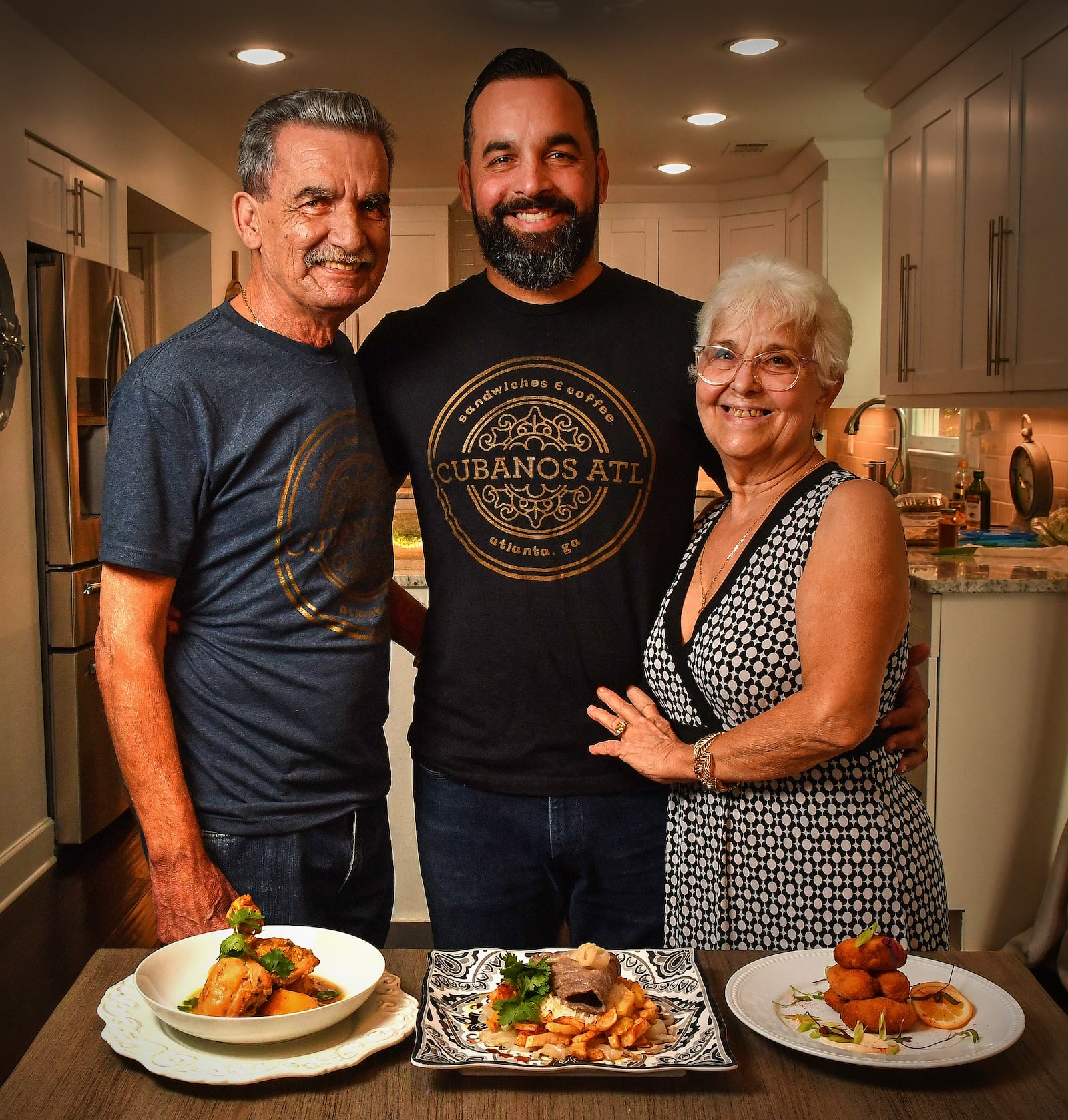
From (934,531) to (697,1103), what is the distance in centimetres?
321

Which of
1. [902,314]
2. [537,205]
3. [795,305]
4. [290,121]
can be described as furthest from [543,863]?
[902,314]

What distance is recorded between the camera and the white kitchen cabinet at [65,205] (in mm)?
3996

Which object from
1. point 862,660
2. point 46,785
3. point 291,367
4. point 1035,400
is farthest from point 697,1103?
point 46,785

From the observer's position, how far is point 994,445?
461 centimetres

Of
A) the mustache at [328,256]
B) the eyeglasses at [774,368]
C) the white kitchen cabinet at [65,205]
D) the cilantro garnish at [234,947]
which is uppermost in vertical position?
the white kitchen cabinet at [65,205]

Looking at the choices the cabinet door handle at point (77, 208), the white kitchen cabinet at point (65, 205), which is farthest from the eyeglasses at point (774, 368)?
the cabinet door handle at point (77, 208)

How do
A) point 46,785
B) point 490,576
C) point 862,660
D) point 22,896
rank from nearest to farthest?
1. point 862,660
2. point 490,576
3. point 22,896
4. point 46,785

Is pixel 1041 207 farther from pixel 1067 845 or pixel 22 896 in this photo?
pixel 22 896

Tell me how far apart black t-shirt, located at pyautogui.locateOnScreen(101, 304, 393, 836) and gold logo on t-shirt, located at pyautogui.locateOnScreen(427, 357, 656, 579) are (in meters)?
0.24

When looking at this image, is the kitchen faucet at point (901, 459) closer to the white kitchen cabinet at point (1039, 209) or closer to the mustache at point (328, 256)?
the white kitchen cabinet at point (1039, 209)

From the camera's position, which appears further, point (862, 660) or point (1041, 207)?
point (1041, 207)

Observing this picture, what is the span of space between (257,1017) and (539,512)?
34.7 inches

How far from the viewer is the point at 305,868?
149cm

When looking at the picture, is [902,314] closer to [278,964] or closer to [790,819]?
[790,819]
